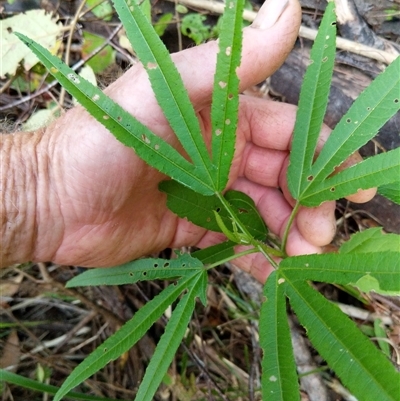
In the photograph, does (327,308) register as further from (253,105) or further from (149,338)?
(149,338)

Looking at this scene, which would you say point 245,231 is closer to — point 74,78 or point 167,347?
point 167,347

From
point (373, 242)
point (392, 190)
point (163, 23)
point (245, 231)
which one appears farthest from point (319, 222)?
point (163, 23)

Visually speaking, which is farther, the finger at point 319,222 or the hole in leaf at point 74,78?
the finger at point 319,222

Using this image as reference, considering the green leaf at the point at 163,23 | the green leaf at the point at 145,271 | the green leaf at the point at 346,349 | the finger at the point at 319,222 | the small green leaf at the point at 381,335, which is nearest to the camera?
the green leaf at the point at 346,349

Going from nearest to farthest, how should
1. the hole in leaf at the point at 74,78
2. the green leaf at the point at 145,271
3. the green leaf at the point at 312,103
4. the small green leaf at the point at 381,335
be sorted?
the hole in leaf at the point at 74,78
the green leaf at the point at 312,103
the green leaf at the point at 145,271
the small green leaf at the point at 381,335

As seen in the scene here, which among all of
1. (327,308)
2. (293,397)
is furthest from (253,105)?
(293,397)

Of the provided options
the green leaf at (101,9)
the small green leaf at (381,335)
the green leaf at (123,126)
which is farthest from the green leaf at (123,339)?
the green leaf at (101,9)

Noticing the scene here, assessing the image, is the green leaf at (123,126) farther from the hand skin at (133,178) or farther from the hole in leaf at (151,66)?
the hand skin at (133,178)
